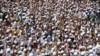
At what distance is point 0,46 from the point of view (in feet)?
23.2

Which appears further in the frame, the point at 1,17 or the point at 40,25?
the point at 1,17

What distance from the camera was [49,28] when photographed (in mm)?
8219

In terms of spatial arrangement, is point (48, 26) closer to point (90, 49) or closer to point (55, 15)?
point (55, 15)

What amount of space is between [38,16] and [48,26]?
1019 millimetres

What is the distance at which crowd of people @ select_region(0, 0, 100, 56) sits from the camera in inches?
273

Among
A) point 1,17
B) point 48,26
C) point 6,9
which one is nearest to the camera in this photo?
point 48,26

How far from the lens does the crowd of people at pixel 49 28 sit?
6922 millimetres

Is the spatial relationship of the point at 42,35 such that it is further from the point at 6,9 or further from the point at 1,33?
the point at 6,9

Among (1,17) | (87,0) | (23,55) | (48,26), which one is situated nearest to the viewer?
(23,55)

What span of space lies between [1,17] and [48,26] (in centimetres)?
175

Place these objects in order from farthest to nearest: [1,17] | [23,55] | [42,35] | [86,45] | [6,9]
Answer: [6,9]
[1,17]
[42,35]
[86,45]
[23,55]

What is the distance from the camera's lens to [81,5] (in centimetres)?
1030

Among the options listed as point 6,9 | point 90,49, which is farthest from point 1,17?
point 90,49

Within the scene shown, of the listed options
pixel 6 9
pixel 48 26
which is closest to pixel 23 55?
pixel 48 26
